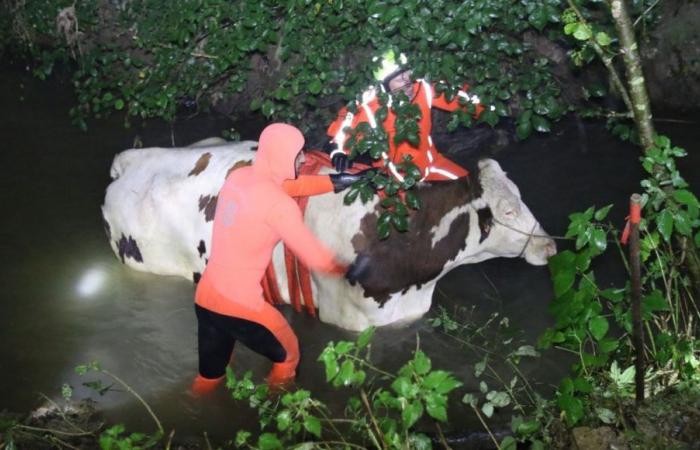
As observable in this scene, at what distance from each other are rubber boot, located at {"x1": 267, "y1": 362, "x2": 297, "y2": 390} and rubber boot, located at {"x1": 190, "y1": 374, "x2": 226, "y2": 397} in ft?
1.28

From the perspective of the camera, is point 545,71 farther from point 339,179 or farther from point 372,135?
point 339,179

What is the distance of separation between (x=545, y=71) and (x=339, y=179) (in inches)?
58.0

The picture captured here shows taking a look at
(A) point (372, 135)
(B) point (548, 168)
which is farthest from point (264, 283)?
(B) point (548, 168)

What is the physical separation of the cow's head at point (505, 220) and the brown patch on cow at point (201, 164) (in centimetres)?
214

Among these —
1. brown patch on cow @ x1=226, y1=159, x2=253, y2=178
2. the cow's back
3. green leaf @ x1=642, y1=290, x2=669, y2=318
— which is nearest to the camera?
green leaf @ x1=642, y1=290, x2=669, y2=318

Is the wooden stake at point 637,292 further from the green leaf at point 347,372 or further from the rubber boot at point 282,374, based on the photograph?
the rubber boot at point 282,374

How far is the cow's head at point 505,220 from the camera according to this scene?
4.97m

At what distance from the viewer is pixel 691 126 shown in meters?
8.95

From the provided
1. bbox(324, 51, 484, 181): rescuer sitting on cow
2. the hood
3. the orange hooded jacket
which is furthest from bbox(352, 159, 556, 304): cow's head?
the hood

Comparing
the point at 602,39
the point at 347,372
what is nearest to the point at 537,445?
the point at 347,372

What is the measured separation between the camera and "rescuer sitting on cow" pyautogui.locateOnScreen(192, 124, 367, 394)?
4023mm

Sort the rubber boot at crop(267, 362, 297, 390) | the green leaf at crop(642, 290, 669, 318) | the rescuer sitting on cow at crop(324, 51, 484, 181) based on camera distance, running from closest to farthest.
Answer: the green leaf at crop(642, 290, 669, 318)
the rescuer sitting on cow at crop(324, 51, 484, 181)
the rubber boot at crop(267, 362, 297, 390)

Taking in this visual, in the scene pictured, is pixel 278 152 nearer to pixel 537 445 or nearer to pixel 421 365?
pixel 421 365

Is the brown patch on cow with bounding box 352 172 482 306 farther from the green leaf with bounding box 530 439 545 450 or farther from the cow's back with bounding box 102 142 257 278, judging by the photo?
the green leaf with bounding box 530 439 545 450
